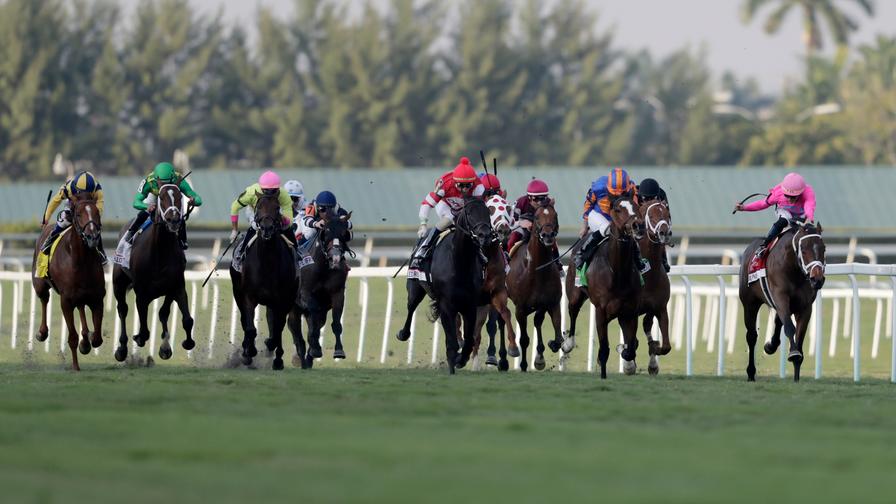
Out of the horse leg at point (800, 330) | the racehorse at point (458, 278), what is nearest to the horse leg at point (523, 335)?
the racehorse at point (458, 278)

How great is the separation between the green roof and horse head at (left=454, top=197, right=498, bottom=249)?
2216cm

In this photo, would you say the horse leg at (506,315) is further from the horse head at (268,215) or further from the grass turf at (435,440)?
the grass turf at (435,440)

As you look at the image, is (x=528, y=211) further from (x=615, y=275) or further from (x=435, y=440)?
(x=435, y=440)

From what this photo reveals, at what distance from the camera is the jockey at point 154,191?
13.8 meters

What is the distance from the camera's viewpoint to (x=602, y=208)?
13.6 meters

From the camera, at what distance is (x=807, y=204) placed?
13.6 meters

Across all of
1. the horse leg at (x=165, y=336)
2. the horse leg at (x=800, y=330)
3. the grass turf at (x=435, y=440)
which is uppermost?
the horse leg at (x=800, y=330)

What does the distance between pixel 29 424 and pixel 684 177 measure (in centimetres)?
3093

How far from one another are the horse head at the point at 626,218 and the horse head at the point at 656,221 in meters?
0.06

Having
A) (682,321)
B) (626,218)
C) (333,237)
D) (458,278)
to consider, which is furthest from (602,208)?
(682,321)

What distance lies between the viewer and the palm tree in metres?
69.5

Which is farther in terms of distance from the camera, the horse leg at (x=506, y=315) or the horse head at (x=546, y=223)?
the horse leg at (x=506, y=315)

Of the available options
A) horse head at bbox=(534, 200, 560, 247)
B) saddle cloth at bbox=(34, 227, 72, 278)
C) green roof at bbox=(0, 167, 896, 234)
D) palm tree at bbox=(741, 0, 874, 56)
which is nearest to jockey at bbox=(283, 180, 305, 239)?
saddle cloth at bbox=(34, 227, 72, 278)

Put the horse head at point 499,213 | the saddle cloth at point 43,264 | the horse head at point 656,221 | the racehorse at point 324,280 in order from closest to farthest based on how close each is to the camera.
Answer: the horse head at point 656,221, the horse head at point 499,213, the saddle cloth at point 43,264, the racehorse at point 324,280
